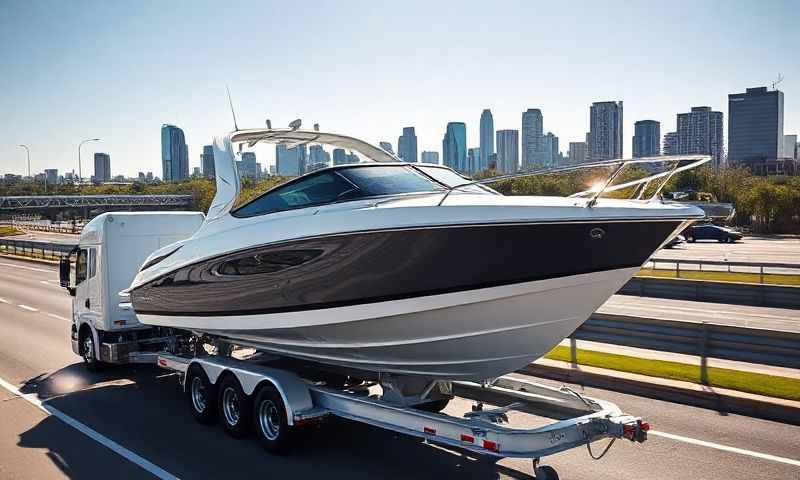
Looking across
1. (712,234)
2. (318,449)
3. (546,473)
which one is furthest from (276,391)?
(712,234)

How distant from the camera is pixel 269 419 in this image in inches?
303

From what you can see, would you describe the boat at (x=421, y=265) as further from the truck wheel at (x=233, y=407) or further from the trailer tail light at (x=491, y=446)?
the trailer tail light at (x=491, y=446)

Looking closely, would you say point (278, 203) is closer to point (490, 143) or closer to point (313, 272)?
point (313, 272)

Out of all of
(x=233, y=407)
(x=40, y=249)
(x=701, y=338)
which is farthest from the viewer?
(x=40, y=249)

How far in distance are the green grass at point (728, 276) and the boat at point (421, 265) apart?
52.4 ft

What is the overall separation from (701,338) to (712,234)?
3488cm

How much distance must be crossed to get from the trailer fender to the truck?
0.01 meters

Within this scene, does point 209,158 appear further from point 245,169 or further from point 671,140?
point 671,140

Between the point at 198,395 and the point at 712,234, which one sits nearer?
the point at 198,395

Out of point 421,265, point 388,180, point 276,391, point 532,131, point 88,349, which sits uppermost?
point 532,131

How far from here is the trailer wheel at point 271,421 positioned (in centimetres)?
734

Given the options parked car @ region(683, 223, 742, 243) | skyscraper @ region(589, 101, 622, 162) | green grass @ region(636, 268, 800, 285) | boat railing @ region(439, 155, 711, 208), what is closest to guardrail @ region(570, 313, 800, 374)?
boat railing @ region(439, 155, 711, 208)

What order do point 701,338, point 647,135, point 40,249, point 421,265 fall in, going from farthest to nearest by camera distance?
1. point 647,135
2. point 40,249
3. point 701,338
4. point 421,265

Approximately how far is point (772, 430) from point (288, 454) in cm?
526
